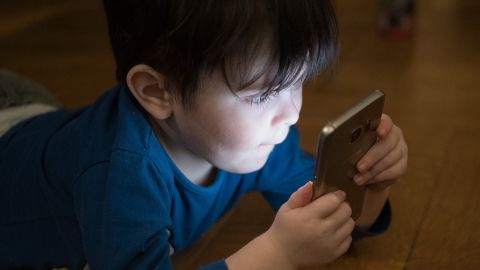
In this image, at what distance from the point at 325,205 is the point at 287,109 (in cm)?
10

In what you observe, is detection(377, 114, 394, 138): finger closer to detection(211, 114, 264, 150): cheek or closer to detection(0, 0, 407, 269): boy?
detection(0, 0, 407, 269): boy

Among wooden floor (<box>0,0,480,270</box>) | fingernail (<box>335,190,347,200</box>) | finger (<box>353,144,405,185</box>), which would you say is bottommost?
wooden floor (<box>0,0,480,270</box>)

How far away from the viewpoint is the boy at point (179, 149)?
0.48m

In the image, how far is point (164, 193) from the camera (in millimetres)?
572

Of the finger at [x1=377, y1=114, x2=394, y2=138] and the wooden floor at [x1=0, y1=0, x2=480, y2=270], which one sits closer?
the finger at [x1=377, y1=114, x2=394, y2=138]

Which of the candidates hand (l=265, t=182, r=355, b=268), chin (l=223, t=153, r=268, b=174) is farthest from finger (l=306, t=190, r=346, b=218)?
chin (l=223, t=153, r=268, b=174)

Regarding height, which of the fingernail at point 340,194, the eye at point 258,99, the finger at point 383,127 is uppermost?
the eye at point 258,99

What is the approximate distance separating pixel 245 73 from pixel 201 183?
8.0 inches

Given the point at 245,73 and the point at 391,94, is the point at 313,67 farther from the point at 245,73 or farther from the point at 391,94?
the point at 391,94

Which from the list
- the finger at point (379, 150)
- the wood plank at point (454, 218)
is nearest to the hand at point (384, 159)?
the finger at point (379, 150)

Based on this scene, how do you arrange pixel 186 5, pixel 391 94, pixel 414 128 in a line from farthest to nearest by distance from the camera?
pixel 391 94, pixel 414 128, pixel 186 5

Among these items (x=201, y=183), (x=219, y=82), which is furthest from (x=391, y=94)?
(x=219, y=82)

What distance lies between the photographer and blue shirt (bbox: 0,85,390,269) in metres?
0.52

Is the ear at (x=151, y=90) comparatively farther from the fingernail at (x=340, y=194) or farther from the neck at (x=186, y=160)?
the fingernail at (x=340, y=194)
